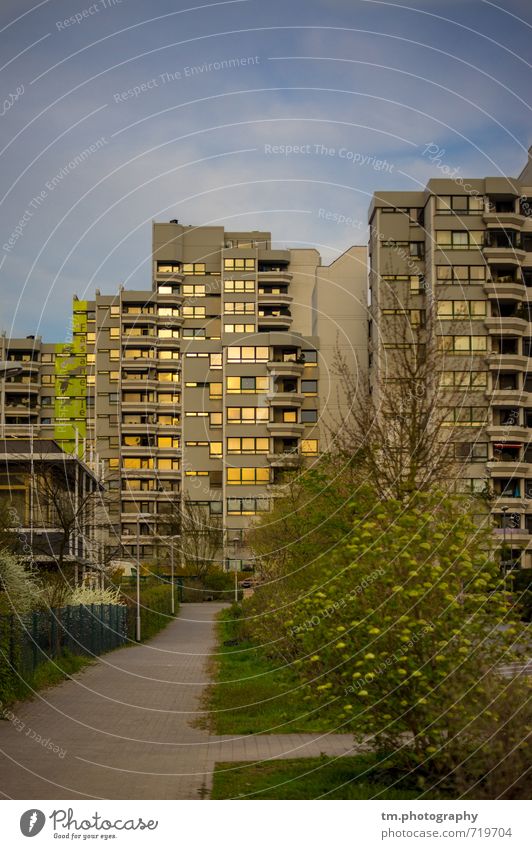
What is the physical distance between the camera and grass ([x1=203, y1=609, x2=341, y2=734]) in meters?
17.1

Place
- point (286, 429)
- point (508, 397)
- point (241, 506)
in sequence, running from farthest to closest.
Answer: point (241, 506)
point (286, 429)
point (508, 397)

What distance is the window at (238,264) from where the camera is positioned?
112 meters

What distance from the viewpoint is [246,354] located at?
4112 inches

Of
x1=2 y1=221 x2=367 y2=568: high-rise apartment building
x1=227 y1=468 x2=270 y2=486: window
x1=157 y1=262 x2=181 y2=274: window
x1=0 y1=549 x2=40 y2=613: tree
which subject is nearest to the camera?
x1=0 y1=549 x2=40 y2=613: tree

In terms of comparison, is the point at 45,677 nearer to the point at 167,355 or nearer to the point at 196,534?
the point at 196,534

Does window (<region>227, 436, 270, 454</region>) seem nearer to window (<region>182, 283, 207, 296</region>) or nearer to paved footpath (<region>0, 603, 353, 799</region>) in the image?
window (<region>182, 283, 207, 296</region>)

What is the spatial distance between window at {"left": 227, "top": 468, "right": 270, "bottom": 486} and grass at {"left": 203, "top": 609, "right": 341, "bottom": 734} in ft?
222

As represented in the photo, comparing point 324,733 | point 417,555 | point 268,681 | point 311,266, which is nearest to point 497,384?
point 311,266

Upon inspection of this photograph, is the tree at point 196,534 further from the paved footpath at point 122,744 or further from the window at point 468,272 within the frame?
the paved footpath at point 122,744

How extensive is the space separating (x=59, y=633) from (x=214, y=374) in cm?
7966

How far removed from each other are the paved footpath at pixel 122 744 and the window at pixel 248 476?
72.7 metres

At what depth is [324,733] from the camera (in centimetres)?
1722

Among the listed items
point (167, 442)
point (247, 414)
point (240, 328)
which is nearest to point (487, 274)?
point (247, 414)

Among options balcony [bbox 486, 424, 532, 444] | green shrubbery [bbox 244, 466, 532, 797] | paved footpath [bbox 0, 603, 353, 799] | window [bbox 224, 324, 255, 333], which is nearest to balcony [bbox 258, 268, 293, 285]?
window [bbox 224, 324, 255, 333]
